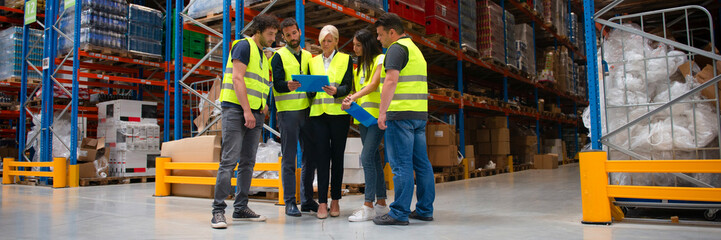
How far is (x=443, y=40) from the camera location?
30.9ft

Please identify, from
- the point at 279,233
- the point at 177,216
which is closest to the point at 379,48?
the point at 279,233

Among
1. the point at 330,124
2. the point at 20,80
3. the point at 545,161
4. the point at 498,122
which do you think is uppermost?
the point at 20,80

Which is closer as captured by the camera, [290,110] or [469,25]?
[290,110]

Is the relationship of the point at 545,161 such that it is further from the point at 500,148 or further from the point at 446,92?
the point at 446,92

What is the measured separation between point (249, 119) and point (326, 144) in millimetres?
756

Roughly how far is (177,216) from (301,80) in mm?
1793

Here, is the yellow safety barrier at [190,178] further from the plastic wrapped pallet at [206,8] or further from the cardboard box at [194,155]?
the plastic wrapped pallet at [206,8]

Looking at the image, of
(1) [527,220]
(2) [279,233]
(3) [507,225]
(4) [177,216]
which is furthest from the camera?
(4) [177,216]

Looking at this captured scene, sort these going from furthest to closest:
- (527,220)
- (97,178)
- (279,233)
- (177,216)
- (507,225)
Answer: (97,178) → (177,216) → (527,220) → (507,225) → (279,233)

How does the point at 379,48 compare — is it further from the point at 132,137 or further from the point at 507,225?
the point at 132,137

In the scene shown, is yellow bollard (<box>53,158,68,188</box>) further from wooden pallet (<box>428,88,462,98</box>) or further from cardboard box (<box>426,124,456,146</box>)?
wooden pallet (<box>428,88,462,98</box>)

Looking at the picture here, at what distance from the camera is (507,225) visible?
11.7ft

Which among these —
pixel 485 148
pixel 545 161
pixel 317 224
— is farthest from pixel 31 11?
pixel 545 161

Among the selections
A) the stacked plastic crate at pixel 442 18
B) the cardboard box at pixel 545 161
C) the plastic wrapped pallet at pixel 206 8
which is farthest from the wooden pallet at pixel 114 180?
the cardboard box at pixel 545 161
